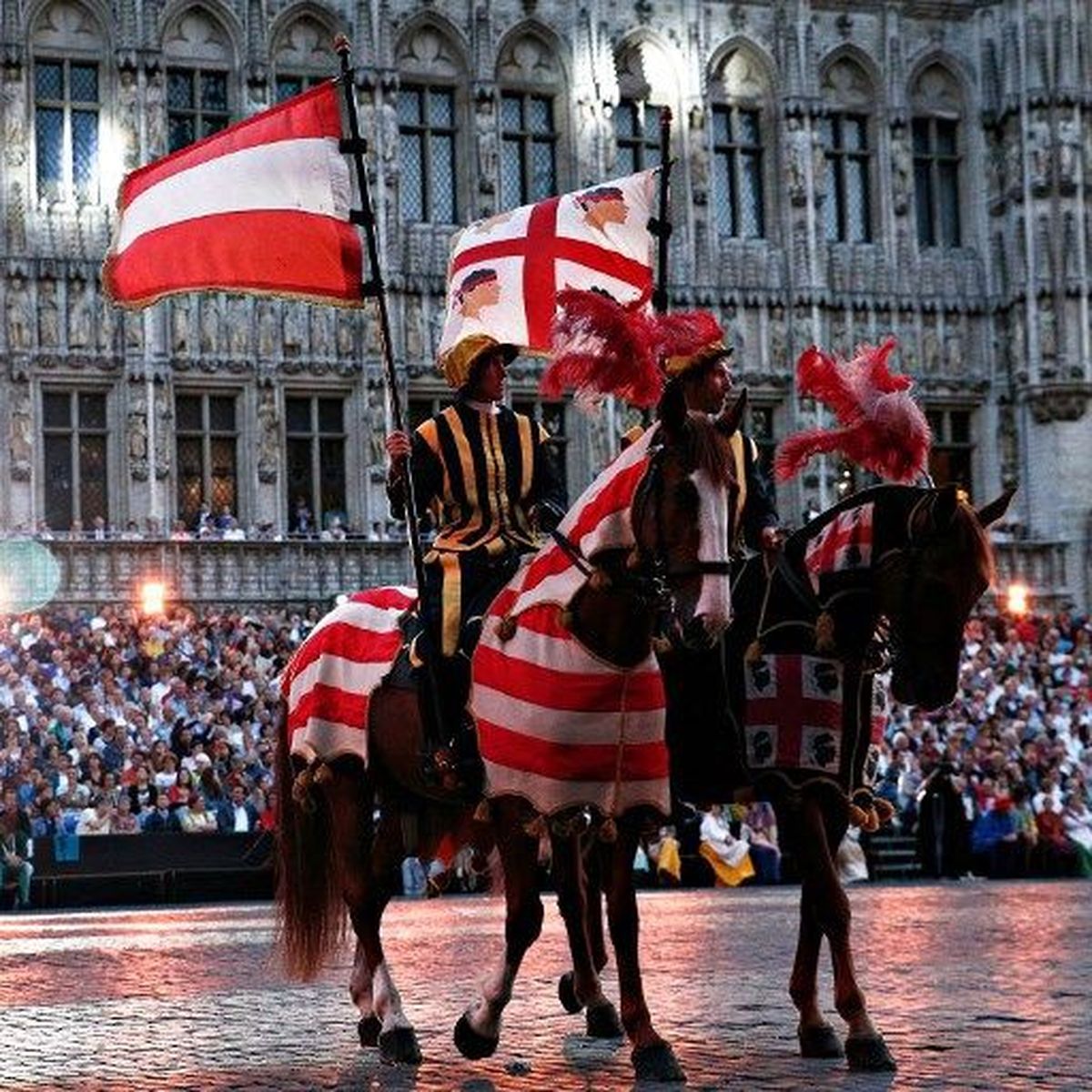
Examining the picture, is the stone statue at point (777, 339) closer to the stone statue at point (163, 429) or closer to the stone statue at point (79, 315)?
the stone statue at point (163, 429)

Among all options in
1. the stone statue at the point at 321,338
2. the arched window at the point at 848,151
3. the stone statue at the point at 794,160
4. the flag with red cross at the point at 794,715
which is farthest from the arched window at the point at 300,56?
the flag with red cross at the point at 794,715

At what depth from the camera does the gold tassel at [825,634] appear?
873 centimetres

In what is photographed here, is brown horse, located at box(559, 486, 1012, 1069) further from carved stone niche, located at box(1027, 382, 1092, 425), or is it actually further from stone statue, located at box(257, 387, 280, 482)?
carved stone niche, located at box(1027, 382, 1092, 425)

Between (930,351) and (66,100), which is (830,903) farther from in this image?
(930,351)

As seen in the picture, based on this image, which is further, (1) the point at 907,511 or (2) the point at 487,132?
(2) the point at 487,132

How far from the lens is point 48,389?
3506 cm

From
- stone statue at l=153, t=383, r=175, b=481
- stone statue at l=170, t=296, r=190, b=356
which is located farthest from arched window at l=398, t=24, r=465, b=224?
stone statue at l=153, t=383, r=175, b=481

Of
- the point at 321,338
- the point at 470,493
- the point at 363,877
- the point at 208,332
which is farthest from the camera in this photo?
the point at 321,338

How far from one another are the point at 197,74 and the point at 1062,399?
14.0 meters

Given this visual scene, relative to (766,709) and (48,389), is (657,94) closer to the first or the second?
(48,389)

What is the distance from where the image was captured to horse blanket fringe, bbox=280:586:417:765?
9828 millimetres

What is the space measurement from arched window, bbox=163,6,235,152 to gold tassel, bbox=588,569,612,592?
28922mm

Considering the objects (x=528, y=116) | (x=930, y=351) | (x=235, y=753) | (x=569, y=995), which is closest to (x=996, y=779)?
(x=235, y=753)

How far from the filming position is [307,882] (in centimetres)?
1010
